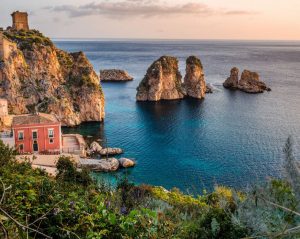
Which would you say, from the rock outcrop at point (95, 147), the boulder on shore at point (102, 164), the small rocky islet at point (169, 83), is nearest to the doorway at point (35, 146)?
the boulder on shore at point (102, 164)

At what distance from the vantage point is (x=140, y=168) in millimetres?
39219

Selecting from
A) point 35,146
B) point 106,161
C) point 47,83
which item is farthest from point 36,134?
point 47,83

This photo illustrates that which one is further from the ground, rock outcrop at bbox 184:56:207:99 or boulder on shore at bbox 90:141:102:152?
rock outcrop at bbox 184:56:207:99

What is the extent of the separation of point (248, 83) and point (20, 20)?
199 feet

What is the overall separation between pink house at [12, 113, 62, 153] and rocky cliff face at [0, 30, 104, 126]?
51.6ft

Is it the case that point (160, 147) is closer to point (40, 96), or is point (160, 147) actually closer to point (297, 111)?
point (40, 96)

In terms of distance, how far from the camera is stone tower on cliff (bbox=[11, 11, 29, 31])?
70.6 metres

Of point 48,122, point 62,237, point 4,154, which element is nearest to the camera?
point 62,237

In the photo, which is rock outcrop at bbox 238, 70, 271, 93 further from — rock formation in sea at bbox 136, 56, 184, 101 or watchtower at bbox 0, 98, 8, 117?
watchtower at bbox 0, 98, 8, 117

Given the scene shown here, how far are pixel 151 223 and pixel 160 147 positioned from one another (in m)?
41.0

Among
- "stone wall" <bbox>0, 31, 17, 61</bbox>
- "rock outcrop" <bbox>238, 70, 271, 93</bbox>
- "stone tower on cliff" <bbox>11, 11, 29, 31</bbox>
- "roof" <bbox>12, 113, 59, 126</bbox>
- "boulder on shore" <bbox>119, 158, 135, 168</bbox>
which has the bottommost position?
"boulder on shore" <bbox>119, 158, 135, 168</bbox>

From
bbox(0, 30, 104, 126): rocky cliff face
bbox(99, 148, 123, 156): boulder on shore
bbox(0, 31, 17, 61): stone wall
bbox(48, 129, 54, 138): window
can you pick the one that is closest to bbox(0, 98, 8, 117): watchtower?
bbox(0, 30, 104, 126): rocky cliff face

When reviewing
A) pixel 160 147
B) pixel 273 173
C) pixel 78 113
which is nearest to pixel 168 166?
pixel 160 147

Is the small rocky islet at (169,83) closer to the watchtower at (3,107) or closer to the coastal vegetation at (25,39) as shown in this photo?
the coastal vegetation at (25,39)
